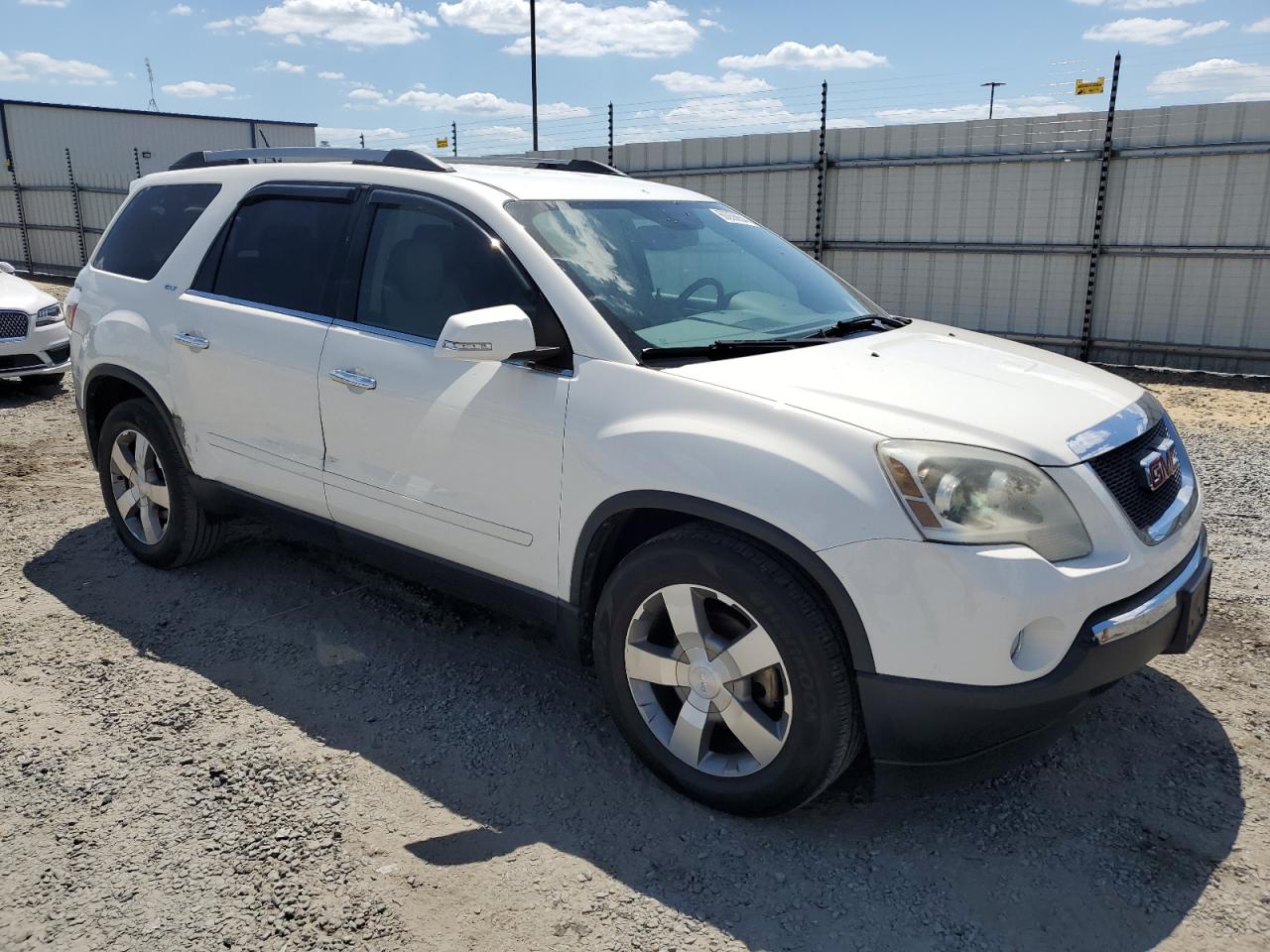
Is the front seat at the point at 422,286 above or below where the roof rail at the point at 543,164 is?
below

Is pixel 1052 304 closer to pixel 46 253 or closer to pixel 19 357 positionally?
pixel 19 357

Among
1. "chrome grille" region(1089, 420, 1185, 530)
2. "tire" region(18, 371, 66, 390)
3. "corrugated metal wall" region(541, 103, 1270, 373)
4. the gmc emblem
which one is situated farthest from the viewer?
"corrugated metal wall" region(541, 103, 1270, 373)

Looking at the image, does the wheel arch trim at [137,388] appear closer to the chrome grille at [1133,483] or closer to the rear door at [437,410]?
the rear door at [437,410]

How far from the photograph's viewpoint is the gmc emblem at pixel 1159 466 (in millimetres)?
2795

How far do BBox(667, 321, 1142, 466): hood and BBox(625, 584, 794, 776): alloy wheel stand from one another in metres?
0.62

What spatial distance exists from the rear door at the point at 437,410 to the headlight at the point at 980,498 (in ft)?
3.52

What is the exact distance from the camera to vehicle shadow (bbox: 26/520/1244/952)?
8.38 ft

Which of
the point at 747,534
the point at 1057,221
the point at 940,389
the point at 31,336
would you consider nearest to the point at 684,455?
the point at 747,534

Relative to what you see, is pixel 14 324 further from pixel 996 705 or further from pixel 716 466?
pixel 996 705

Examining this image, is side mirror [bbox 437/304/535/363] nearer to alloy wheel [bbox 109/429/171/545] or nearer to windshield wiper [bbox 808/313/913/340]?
windshield wiper [bbox 808/313/913/340]

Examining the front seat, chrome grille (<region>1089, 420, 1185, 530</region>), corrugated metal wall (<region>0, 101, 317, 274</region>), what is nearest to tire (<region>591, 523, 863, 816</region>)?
chrome grille (<region>1089, 420, 1185, 530</region>)

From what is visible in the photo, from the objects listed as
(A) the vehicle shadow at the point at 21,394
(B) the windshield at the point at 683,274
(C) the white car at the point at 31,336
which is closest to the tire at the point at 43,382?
(A) the vehicle shadow at the point at 21,394

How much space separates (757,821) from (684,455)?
1099mm

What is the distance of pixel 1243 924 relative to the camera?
2484mm
